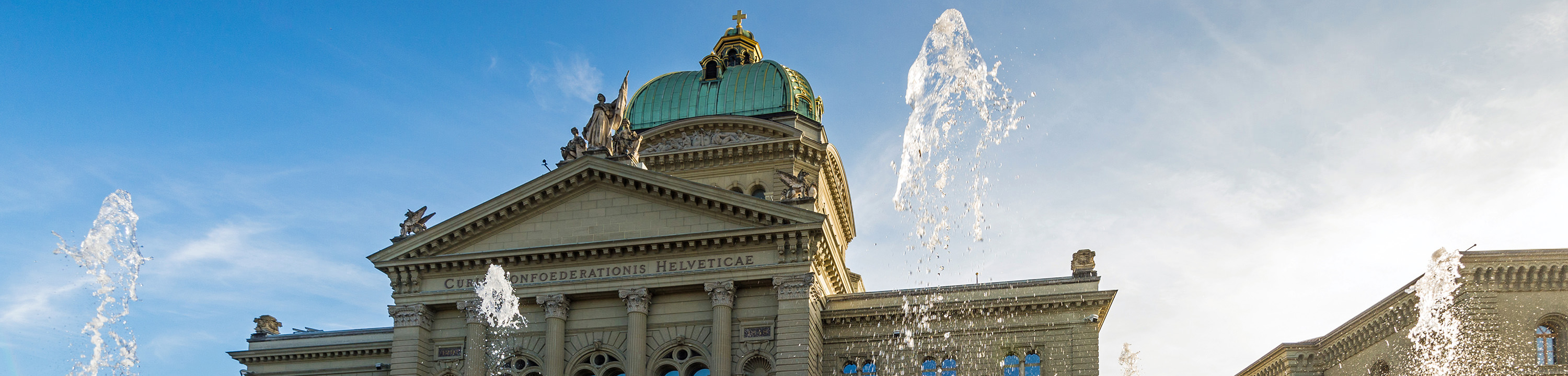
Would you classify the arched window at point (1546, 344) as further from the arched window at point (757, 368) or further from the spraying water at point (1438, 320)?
the arched window at point (757, 368)

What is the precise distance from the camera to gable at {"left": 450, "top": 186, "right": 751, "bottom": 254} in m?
37.1

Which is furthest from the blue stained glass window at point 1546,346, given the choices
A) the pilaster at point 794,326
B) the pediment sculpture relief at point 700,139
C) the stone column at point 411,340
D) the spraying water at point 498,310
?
the stone column at point 411,340

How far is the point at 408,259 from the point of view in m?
38.5

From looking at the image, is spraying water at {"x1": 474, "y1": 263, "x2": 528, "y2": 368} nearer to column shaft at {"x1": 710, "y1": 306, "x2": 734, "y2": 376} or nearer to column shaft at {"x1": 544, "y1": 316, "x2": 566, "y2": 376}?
column shaft at {"x1": 544, "y1": 316, "x2": 566, "y2": 376}

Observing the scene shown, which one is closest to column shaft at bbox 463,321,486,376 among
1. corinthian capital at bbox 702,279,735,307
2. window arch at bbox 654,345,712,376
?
window arch at bbox 654,345,712,376

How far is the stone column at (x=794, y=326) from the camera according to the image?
34.7 meters

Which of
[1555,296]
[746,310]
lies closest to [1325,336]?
[1555,296]

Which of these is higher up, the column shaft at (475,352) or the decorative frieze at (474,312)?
the decorative frieze at (474,312)

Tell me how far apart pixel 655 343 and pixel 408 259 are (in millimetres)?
8342

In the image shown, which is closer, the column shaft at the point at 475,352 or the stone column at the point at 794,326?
the stone column at the point at 794,326

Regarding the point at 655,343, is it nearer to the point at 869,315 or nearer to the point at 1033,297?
the point at 869,315

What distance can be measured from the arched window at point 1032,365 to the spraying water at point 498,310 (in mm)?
14866

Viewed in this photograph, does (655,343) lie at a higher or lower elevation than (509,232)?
lower

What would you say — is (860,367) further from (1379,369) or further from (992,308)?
(1379,369)
